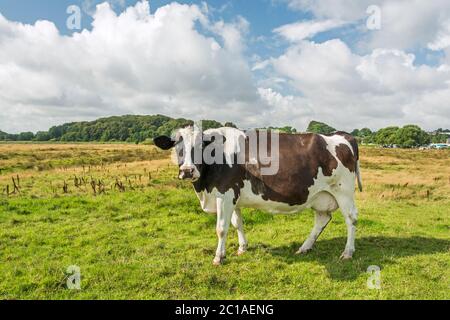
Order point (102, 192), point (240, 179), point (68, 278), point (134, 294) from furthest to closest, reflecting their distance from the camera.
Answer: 1. point (102, 192)
2. point (240, 179)
3. point (68, 278)
4. point (134, 294)

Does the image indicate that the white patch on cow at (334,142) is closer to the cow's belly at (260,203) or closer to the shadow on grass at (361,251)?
the cow's belly at (260,203)

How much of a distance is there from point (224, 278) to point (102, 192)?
32.7 feet

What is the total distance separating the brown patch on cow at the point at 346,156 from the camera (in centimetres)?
784

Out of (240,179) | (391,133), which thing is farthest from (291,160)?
(391,133)

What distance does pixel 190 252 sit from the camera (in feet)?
26.3

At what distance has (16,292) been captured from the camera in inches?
238

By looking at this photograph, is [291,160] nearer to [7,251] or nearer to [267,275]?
[267,275]

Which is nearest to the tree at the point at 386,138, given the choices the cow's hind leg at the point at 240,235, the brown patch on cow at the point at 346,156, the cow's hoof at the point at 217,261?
the brown patch on cow at the point at 346,156

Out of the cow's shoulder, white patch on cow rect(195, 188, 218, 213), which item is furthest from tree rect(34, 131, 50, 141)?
the cow's shoulder

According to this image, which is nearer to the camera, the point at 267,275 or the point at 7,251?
the point at 267,275

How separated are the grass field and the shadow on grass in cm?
2

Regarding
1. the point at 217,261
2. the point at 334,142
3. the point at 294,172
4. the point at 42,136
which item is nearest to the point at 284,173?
the point at 294,172

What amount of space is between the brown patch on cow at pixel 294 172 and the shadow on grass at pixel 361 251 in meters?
1.27

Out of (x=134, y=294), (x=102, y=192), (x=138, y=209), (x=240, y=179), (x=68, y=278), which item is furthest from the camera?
(x=102, y=192)
